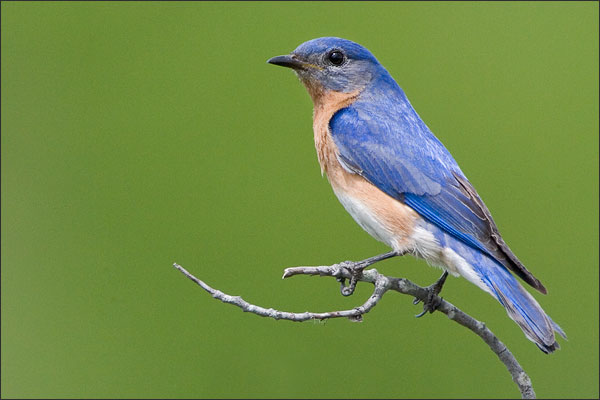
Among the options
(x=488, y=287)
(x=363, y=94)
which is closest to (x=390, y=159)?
(x=363, y=94)

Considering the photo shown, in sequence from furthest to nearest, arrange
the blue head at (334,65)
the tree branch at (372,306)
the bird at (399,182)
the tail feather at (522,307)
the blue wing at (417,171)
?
the blue head at (334,65) → the blue wing at (417,171) → the bird at (399,182) → the tail feather at (522,307) → the tree branch at (372,306)

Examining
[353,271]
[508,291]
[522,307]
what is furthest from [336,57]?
[522,307]

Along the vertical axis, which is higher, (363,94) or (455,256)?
(363,94)

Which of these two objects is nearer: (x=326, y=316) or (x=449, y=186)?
(x=326, y=316)

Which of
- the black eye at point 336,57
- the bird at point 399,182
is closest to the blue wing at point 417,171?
the bird at point 399,182

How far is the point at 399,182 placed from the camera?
3838mm

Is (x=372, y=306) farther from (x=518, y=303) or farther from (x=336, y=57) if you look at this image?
(x=336, y=57)

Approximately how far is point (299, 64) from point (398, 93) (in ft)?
2.14

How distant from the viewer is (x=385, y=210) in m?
3.77

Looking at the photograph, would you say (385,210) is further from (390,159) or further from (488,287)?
(488,287)

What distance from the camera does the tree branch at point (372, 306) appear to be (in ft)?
9.15

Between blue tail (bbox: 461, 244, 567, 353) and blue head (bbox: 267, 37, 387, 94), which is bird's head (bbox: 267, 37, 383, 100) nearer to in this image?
blue head (bbox: 267, 37, 387, 94)

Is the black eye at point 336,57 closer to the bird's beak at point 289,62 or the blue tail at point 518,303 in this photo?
the bird's beak at point 289,62

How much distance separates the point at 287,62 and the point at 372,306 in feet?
5.92
